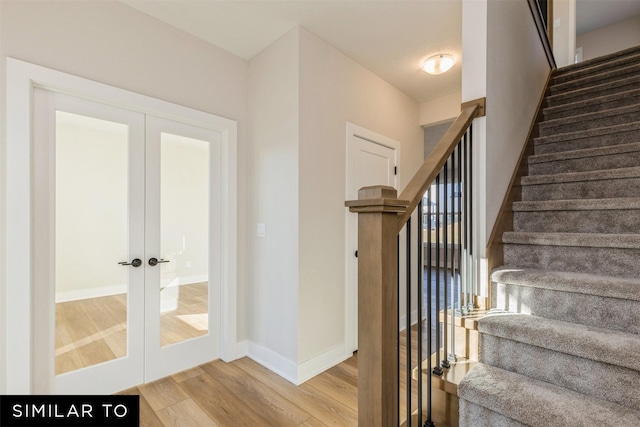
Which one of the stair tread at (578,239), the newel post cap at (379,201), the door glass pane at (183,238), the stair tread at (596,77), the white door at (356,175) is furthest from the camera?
the white door at (356,175)

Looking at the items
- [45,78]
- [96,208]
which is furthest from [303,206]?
[45,78]

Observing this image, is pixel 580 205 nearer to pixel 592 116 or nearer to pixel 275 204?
pixel 592 116

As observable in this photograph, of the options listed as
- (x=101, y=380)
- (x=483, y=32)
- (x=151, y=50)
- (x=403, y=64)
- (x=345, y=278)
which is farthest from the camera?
(x=403, y=64)

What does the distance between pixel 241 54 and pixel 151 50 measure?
773 millimetres

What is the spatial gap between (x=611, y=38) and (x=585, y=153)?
16.1 feet

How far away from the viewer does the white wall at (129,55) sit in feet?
5.78

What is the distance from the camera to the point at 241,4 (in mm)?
2107

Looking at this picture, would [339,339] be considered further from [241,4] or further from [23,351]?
[241,4]

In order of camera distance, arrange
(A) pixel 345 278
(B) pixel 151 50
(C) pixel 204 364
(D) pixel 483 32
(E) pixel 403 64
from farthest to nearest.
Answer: (E) pixel 403 64 < (A) pixel 345 278 < (C) pixel 204 364 < (B) pixel 151 50 < (D) pixel 483 32

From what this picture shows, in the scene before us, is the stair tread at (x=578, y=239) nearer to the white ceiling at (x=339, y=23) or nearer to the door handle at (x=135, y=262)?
the white ceiling at (x=339, y=23)

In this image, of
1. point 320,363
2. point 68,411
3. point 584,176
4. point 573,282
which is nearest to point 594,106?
point 584,176

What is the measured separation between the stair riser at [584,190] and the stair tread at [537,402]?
1.29m

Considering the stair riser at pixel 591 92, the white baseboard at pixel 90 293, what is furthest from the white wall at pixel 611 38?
the white baseboard at pixel 90 293

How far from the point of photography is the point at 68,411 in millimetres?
1810
